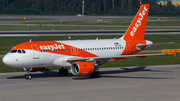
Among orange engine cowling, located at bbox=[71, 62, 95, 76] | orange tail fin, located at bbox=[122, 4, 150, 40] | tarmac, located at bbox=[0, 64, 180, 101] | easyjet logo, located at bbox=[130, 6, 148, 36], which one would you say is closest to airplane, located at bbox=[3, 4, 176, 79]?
orange engine cowling, located at bbox=[71, 62, 95, 76]

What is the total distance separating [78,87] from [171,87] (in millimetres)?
8385

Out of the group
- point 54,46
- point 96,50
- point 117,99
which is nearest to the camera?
point 117,99

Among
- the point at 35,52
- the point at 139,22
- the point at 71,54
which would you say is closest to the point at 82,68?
the point at 71,54

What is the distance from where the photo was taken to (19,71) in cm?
3850

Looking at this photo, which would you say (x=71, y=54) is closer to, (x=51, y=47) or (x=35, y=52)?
(x=51, y=47)

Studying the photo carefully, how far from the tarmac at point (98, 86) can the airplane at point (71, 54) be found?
134 centimetres

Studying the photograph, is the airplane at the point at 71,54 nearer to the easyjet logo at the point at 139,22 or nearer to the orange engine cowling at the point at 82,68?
the orange engine cowling at the point at 82,68

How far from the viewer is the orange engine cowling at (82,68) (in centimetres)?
3142

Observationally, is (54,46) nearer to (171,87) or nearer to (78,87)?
(78,87)

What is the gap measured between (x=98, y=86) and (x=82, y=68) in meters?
3.59

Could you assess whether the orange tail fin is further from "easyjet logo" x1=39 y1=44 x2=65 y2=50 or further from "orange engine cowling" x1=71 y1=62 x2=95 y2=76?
"easyjet logo" x1=39 y1=44 x2=65 y2=50

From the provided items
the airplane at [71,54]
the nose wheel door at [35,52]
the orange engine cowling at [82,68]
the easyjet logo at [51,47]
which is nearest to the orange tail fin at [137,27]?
the airplane at [71,54]

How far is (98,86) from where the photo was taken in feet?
93.7

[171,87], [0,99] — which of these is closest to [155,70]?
[171,87]
